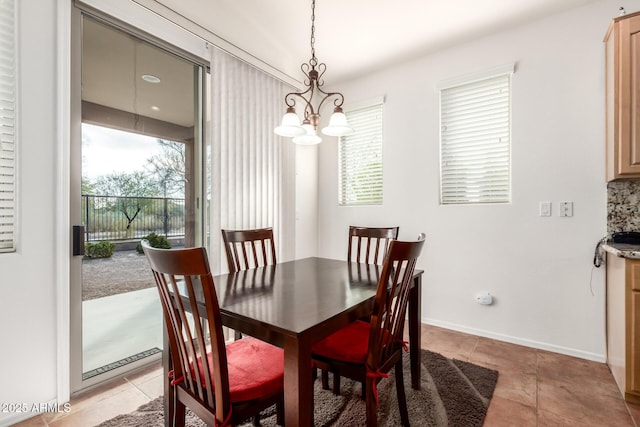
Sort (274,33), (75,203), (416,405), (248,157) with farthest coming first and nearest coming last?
(248,157) → (274,33) → (75,203) → (416,405)

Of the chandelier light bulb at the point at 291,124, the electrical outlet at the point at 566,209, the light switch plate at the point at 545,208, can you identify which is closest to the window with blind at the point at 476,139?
the light switch plate at the point at 545,208

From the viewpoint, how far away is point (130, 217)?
214 cm

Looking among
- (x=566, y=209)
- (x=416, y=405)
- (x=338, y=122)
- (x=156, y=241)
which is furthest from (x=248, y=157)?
(x=566, y=209)

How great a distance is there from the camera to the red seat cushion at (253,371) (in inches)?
43.2

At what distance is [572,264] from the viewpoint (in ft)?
7.63

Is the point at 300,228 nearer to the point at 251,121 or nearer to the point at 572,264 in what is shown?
the point at 251,121

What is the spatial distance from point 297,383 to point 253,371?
0.33 metres

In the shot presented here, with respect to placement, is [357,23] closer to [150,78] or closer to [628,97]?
[150,78]

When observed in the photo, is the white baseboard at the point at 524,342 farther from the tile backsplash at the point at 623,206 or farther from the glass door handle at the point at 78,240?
the glass door handle at the point at 78,240

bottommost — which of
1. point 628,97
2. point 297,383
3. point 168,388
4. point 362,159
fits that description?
point 168,388

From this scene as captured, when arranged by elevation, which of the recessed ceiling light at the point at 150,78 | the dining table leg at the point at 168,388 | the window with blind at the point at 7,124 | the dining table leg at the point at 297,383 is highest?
the recessed ceiling light at the point at 150,78

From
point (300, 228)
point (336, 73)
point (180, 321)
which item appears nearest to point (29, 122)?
point (180, 321)

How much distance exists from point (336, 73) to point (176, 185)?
221 cm

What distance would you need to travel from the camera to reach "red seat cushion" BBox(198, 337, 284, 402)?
43.2 inches
